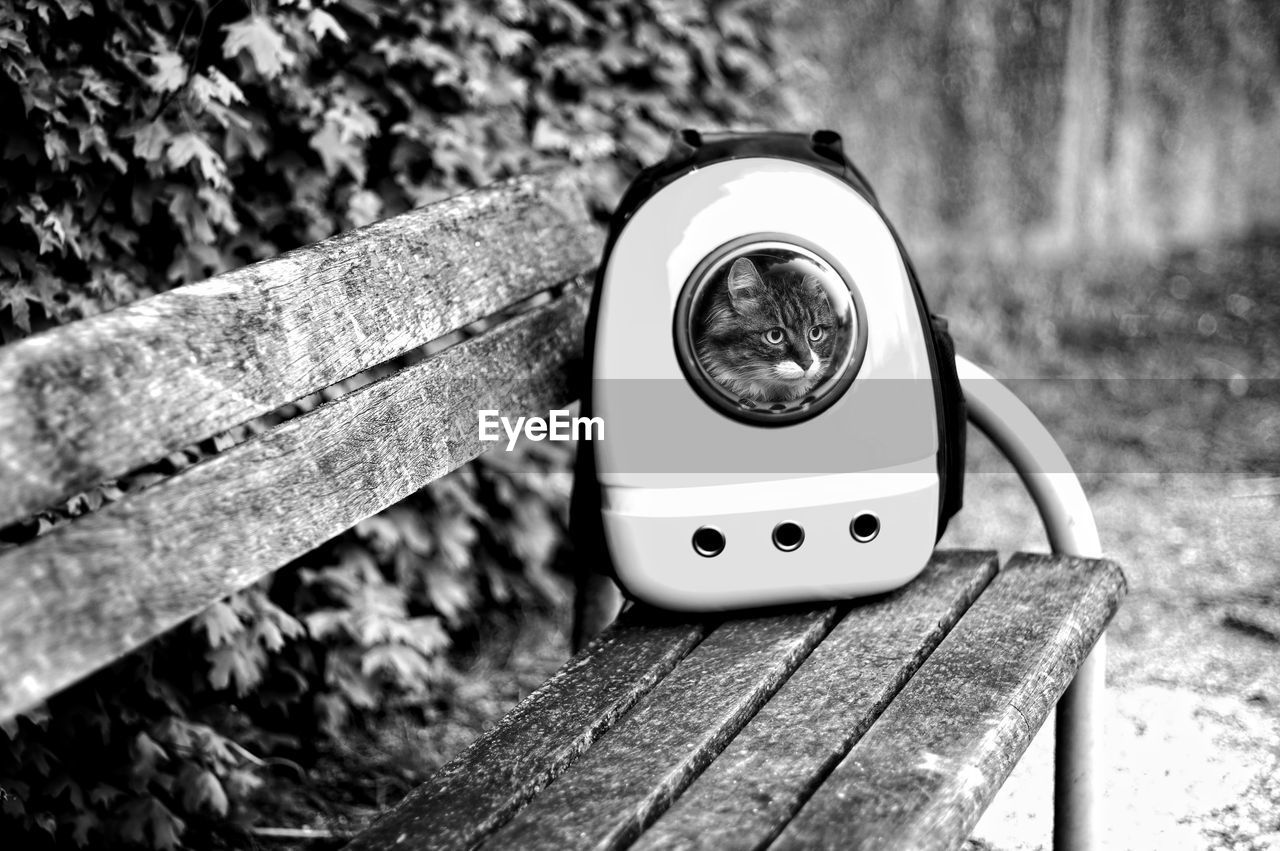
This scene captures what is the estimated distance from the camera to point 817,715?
141 cm

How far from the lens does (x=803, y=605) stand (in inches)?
66.2

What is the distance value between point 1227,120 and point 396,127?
3.72 metres

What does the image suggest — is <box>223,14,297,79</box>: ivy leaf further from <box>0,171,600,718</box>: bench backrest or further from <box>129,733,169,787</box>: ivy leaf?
<box>129,733,169,787</box>: ivy leaf

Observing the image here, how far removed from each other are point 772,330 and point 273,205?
1042 mm

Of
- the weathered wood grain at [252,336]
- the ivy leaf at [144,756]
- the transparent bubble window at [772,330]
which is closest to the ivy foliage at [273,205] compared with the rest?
the ivy leaf at [144,756]

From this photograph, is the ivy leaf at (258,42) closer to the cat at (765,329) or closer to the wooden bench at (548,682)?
the wooden bench at (548,682)

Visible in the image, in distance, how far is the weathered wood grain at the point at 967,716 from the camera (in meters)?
1.19

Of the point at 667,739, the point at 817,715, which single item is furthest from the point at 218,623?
the point at 817,715

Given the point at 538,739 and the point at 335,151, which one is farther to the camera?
the point at 335,151

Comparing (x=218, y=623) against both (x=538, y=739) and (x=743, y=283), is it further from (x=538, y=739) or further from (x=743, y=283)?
(x=743, y=283)

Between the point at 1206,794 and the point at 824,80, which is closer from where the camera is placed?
the point at 1206,794

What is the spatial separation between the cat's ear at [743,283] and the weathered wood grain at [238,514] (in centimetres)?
36

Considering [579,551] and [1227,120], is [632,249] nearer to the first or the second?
[579,551]

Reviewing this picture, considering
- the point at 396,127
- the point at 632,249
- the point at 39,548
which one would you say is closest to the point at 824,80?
the point at 396,127
